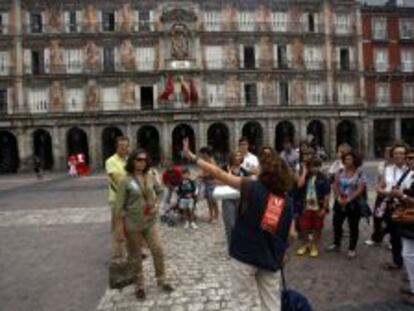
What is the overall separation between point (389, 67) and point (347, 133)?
6.81 metres

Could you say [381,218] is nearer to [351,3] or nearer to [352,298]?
[352,298]

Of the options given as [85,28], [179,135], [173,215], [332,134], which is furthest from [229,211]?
[85,28]

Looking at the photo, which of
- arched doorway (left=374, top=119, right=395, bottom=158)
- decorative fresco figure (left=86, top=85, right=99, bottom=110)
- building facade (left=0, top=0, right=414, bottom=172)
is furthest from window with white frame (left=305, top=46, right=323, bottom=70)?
decorative fresco figure (left=86, top=85, right=99, bottom=110)

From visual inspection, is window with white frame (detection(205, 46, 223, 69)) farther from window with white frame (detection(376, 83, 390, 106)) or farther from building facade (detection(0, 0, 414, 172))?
window with white frame (detection(376, 83, 390, 106))

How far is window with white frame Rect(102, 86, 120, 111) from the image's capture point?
38.2 meters

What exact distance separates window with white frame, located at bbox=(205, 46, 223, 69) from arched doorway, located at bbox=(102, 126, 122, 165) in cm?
901

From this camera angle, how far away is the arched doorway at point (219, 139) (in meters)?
40.0

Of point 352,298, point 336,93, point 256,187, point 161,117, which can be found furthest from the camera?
point 336,93

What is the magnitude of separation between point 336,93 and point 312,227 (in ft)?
112

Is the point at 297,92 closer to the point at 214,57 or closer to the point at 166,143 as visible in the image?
the point at 214,57

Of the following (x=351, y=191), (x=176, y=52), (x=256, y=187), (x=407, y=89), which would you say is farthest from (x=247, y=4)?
(x=256, y=187)

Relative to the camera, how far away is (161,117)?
37.8 m

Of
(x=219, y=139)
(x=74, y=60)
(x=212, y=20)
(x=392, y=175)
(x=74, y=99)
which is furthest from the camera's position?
(x=219, y=139)

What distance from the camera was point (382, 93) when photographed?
42.4 meters
